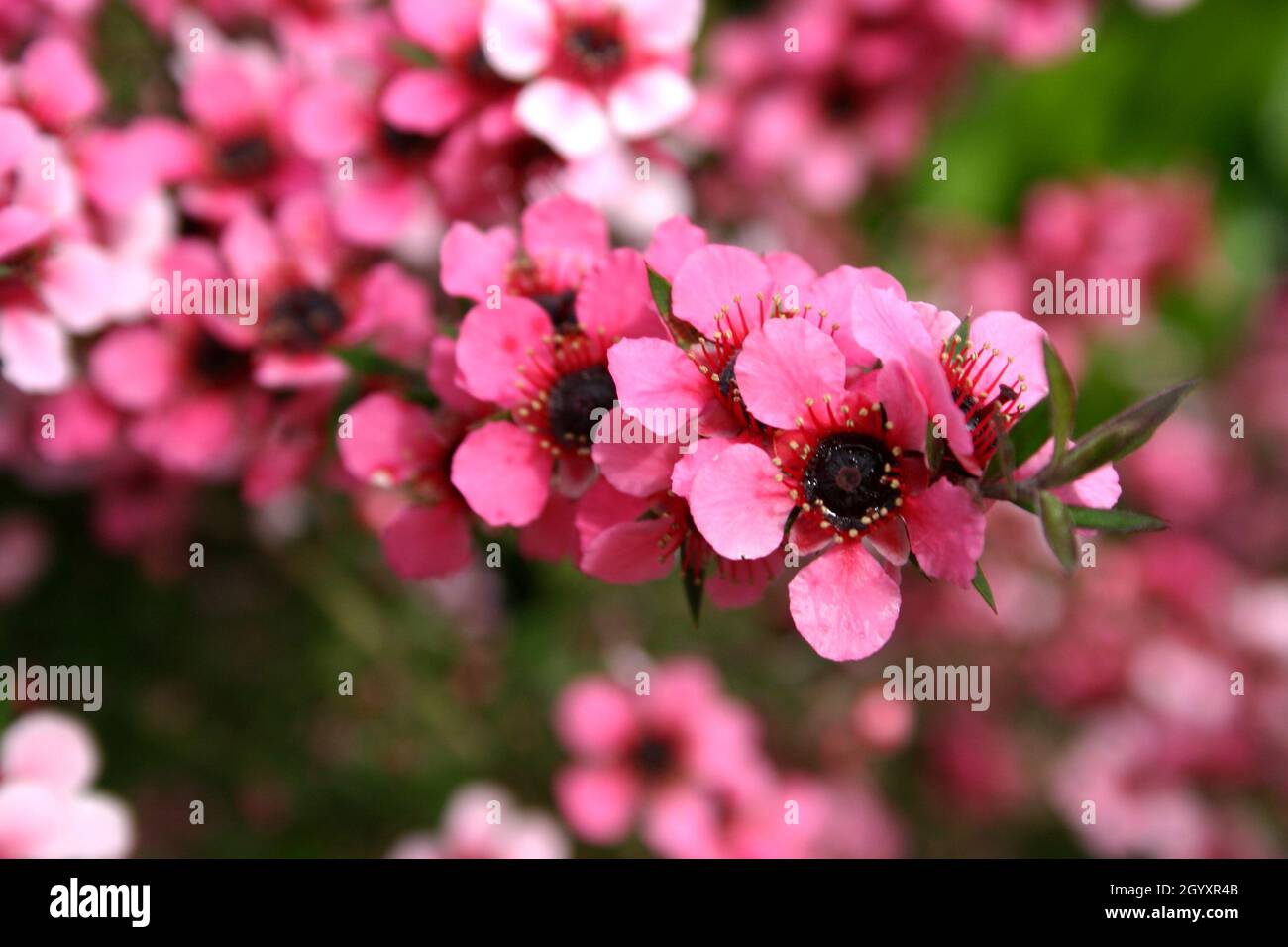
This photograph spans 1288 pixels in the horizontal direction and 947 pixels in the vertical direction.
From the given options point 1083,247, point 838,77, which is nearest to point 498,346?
point 838,77

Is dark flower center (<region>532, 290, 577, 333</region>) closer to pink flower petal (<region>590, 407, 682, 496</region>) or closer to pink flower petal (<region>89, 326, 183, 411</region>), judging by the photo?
pink flower petal (<region>590, 407, 682, 496</region>)

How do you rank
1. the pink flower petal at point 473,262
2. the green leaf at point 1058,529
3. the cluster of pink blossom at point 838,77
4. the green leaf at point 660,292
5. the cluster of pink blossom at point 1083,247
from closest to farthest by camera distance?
the green leaf at point 1058,529, the green leaf at point 660,292, the pink flower petal at point 473,262, the cluster of pink blossom at point 838,77, the cluster of pink blossom at point 1083,247

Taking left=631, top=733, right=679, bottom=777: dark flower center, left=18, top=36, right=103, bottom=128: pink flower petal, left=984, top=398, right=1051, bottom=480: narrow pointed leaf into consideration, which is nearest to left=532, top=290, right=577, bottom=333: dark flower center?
left=984, top=398, right=1051, bottom=480: narrow pointed leaf

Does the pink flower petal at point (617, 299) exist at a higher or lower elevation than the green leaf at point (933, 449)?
higher

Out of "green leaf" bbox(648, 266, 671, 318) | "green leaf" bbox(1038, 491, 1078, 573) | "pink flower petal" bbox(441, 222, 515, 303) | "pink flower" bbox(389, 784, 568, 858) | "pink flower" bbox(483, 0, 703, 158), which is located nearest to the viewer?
"green leaf" bbox(1038, 491, 1078, 573)

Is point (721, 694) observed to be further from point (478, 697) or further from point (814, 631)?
point (814, 631)

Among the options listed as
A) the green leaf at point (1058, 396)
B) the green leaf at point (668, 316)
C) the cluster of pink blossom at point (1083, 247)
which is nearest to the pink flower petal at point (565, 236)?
the green leaf at point (668, 316)

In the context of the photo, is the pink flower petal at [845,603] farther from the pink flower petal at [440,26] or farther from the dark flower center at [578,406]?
the pink flower petal at [440,26]

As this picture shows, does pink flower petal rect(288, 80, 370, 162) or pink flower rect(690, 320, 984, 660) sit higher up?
pink flower petal rect(288, 80, 370, 162)

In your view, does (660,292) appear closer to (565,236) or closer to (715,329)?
(715,329)
